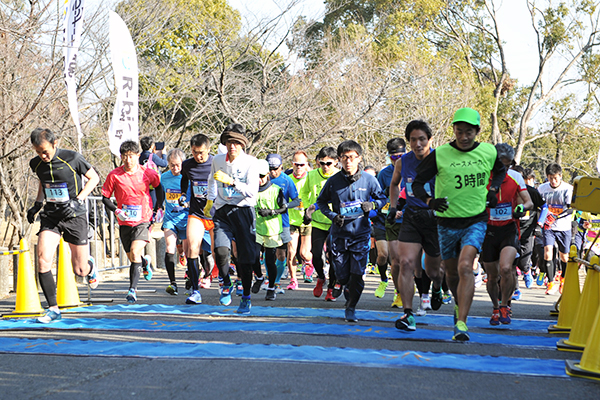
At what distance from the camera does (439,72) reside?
28.1m

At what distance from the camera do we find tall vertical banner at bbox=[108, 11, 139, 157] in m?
11.2

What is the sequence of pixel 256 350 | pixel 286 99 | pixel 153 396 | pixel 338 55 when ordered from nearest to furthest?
1. pixel 153 396
2. pixel 256 350
3. pixel 286 99
4. pixel 338 55

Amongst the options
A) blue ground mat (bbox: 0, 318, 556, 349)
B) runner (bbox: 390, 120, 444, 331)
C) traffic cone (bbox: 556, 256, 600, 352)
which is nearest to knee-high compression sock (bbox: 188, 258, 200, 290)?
blue ground mat (bbox: 0, 318, 556, 349)

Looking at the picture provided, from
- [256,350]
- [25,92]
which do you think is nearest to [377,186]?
[256,350]

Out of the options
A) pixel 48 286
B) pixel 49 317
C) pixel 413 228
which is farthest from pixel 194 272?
pixel 413 228

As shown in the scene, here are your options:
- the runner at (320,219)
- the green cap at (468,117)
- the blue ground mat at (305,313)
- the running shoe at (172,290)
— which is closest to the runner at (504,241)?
the blue ground mat at (305,313)

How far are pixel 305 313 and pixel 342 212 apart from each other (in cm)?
136

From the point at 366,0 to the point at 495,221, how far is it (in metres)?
29.3

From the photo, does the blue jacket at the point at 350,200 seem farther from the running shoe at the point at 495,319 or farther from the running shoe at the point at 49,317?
the running shoe at the point at 49,317

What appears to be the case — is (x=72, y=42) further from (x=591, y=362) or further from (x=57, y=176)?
(x=591, y=362)

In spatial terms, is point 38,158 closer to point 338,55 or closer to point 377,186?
point 377,186

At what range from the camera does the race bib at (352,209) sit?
790cm

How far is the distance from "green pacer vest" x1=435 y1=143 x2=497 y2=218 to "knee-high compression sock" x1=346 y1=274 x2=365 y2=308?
170 centimetres

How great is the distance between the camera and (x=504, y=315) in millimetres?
7699
